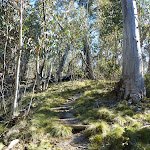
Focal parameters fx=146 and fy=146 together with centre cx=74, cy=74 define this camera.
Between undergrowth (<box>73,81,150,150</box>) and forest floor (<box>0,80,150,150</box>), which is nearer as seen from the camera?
undergrowth (<box>73,81,150,150</box>)

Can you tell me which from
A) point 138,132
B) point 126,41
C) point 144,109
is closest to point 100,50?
point 126,41

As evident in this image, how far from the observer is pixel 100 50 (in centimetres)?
1356

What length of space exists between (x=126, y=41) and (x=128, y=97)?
6.40 feet

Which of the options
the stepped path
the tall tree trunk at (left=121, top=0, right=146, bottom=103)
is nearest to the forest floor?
the stepped path

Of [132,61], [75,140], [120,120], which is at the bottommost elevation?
[75,140]

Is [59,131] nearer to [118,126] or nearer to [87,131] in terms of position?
[87,131]

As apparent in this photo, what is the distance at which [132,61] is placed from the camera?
4.89 meters

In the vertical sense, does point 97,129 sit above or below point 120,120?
below

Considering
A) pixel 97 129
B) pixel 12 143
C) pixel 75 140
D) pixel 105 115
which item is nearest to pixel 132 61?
pixel 105 115

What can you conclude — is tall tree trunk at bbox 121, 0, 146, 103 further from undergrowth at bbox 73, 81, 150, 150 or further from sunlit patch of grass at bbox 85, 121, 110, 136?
sunlit patch of grass at bbox 85, 121, 110, 136

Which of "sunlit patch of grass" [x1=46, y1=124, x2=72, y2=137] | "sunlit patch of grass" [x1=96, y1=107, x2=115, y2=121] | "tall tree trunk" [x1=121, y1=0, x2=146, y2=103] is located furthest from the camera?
"tall tree trunk" [x1=121, y1=0, x2=146, y2=103]

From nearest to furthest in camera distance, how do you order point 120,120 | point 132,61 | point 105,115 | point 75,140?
point 75,140 → point 120,120 → point 105,115 → point 132,61

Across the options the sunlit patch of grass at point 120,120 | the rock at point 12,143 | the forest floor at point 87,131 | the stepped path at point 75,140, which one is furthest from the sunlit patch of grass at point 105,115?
the rock at point 12,143

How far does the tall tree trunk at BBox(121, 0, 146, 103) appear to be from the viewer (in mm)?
4750
